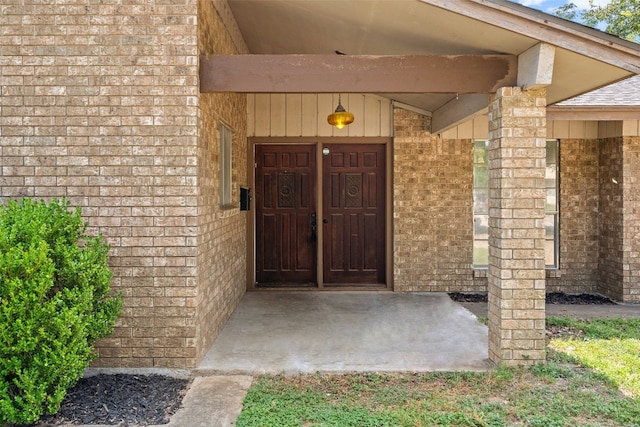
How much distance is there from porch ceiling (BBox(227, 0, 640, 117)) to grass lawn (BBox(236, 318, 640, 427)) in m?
2.48

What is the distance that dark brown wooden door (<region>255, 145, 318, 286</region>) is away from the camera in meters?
7.69

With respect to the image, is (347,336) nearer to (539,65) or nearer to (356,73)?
(356,73)

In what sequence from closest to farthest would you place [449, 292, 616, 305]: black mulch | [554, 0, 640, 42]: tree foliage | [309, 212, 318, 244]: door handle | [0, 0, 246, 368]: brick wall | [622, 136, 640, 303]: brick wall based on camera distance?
[0, 0, 246, 368]: brick wall < [622, 136, 640, 303]: brick wall < [449, 292, 616, 305]: black mulch < [309, 212, 318, 244]: door handle < [554, 0, 640, 42]: tree foliage

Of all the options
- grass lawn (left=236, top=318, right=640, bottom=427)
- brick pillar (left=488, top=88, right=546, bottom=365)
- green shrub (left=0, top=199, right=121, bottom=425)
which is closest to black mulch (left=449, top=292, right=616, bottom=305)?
grass lawn (left=236, top=318, right=640, bottom=427)

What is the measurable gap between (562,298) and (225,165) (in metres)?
5.24

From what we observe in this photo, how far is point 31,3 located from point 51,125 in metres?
1.01

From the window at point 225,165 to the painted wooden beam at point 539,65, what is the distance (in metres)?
3.17

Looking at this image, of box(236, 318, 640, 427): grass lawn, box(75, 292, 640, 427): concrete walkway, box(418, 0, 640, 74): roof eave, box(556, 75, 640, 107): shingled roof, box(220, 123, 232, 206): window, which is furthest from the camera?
box(556, 75, 640, 107): shingled roof

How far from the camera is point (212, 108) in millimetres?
4840

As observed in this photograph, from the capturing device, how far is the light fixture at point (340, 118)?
22.1 feet

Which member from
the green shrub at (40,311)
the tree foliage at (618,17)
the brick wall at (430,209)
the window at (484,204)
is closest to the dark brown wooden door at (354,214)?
the brick wall at (430,209)

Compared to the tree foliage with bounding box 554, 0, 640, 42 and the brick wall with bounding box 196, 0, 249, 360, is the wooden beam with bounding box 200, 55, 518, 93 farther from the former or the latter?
the tree foliage with bounding box 554, 0, 640, 42

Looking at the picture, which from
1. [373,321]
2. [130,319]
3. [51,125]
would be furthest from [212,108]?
[373,321]

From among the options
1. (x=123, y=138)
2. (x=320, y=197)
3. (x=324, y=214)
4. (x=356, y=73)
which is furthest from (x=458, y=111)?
(x=123, y=138)
